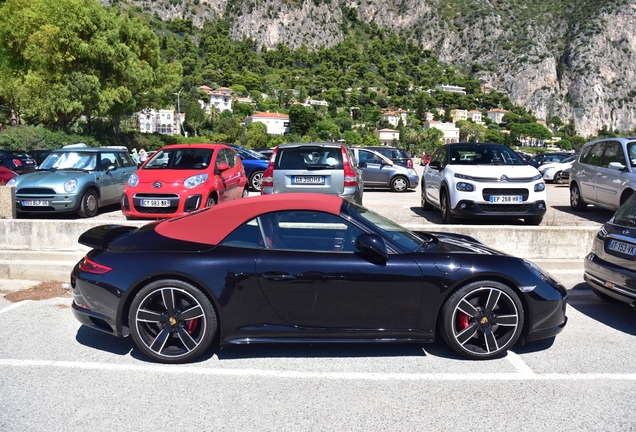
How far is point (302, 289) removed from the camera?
413 cm

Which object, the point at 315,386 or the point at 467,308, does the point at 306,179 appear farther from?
the point at 315,386

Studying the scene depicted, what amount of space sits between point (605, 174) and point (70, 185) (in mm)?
10604

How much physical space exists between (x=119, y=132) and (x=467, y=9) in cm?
18857

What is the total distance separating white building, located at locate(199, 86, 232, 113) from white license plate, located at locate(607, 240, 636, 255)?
151 m

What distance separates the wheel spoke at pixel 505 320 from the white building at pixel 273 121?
148593 mm

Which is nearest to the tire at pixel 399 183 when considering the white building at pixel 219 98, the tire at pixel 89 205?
the tire at pixel 89 205

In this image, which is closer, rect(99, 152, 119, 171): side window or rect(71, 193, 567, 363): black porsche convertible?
rect(71, 193, 567, 363): black porsche convertible

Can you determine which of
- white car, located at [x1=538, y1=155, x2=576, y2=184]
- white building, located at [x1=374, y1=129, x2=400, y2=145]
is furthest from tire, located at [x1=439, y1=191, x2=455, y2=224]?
white building, located at [x1=374, y1=129, x2=400, y2=145]

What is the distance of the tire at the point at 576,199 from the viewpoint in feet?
38.9

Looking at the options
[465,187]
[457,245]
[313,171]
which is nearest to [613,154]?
[465,187]

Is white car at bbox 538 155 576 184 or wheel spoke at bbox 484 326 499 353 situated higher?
white car at bbox 538 155 576 184

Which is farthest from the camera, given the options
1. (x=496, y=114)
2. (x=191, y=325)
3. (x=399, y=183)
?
(x=496, y=114)

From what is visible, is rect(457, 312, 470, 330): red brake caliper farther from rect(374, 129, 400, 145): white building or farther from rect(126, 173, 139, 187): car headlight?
rect(374, 129, 400, 145): white building

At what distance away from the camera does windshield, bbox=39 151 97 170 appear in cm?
1096
